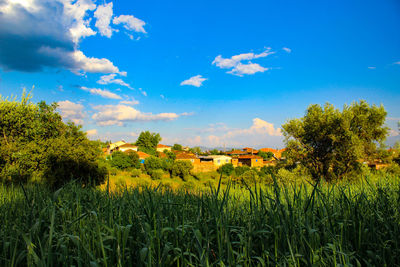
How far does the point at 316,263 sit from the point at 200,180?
170ft

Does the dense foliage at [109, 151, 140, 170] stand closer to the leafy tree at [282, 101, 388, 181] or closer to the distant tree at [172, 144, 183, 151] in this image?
the leafy tree at [282, 101, 388, 181]

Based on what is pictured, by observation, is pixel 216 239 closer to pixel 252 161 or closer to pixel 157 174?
pixel 157 174

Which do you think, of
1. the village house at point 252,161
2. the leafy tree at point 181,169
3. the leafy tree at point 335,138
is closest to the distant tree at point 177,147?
the village house at point 252,161

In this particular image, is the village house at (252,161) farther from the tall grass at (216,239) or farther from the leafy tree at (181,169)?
the tall grass at (216,239)

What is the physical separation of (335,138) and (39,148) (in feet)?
85.7

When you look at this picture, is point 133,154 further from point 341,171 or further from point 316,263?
point 316,263

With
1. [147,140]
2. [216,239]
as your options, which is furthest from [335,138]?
[147,140]

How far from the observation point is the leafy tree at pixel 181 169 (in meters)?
51.9

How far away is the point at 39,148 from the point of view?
54.2 ft

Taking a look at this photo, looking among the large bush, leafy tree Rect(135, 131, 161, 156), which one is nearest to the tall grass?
the large bush

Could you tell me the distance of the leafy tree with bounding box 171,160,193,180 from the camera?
51862 millimetres

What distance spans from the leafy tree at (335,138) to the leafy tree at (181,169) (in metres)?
30.8

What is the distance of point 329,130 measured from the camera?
23.6 metres

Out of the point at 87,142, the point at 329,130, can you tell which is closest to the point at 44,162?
the point at 87,142
